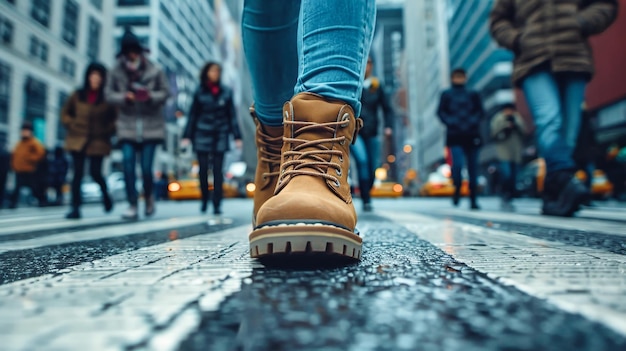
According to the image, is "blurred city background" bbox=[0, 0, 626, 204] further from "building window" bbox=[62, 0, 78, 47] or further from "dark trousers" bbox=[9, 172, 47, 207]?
"dark trousers" bbox=[9, 172, 47, 207]

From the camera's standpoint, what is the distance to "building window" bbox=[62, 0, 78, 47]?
29203 mm

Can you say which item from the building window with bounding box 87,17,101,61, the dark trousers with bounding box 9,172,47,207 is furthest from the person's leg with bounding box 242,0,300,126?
the building window with bounding box 87,17,101,61

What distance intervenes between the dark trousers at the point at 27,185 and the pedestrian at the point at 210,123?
20.3ft

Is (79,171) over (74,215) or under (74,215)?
over

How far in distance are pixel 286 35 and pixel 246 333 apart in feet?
4.59

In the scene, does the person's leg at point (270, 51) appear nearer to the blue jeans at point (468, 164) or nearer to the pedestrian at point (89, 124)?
the pedestrian at point (89, 124)

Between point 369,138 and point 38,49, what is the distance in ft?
91.1

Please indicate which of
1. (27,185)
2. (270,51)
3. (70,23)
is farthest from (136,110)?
(70,23)

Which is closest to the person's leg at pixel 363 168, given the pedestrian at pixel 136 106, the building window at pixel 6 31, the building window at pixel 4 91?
the pedestrian at pixel 136 106

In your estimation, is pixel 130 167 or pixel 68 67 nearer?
pixel 130 167

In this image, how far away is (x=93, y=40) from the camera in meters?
32.9

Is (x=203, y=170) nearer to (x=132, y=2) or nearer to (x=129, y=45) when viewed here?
(x=129, y=45)

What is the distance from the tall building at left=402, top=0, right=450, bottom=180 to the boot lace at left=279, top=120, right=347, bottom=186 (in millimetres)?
52960

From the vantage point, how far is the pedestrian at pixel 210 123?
501 cm
